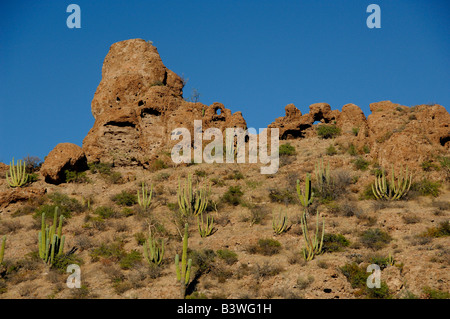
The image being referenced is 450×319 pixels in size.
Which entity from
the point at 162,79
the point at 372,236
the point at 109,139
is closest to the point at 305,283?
the point at 372,236

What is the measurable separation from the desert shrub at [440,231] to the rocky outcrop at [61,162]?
17511 millimetres

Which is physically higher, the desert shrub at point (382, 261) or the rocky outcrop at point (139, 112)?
the rocky outcrop at point (139, 112)

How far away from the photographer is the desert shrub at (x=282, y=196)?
787 inches

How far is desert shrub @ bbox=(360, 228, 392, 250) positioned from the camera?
15.0m

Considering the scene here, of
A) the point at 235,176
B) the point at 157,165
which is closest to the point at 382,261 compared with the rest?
the point at 235,176

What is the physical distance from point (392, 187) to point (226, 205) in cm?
706

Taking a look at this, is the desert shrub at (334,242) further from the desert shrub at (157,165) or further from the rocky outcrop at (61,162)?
the rocky outcrop at (61,162)

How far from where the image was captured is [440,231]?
602 inches

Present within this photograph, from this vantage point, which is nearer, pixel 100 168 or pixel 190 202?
pixel 190 202

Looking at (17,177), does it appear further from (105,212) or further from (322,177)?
(322,177)

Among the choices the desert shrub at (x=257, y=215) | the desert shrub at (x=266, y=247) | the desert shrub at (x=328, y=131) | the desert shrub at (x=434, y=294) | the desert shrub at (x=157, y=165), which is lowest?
the desert shrub at (x=434, y=294)

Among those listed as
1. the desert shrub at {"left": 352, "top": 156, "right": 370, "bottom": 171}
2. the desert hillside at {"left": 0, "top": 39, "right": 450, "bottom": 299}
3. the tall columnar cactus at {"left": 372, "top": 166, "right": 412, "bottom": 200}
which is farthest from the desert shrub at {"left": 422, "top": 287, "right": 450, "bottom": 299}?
the desert shrub at {"left": 352, "top": 156, "right": 370, "bottom": 171}

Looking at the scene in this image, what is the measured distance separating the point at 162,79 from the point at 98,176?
26.6 feet

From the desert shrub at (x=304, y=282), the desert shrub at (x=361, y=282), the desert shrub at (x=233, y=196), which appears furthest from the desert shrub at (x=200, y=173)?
the desert shrub at (x=361, y=282)
